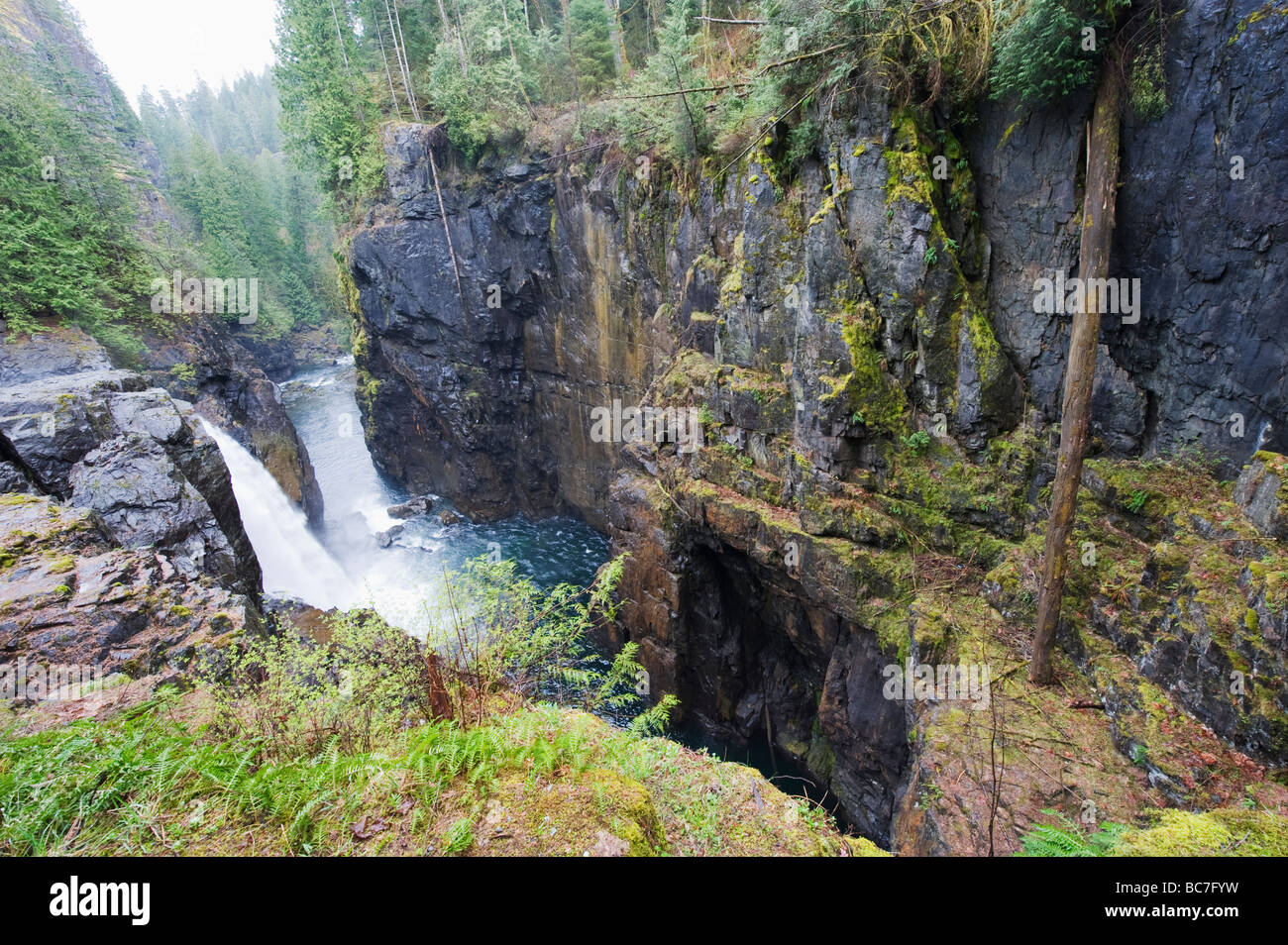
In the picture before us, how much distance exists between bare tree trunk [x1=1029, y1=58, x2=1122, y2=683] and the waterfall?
1962 cm

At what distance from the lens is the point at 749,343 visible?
45.1 ft

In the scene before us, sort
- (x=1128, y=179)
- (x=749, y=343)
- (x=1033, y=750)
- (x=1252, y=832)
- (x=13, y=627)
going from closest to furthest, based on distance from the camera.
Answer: (x=1252, y=832) < (x=13, y=627) < (x=1033, y=750) < (x=1128, y=179) < (x=749, y=343)

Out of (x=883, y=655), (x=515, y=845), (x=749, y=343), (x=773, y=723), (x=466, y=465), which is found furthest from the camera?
(x=466, y=465)

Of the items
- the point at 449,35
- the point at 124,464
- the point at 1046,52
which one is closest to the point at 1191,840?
the point at 1046,52

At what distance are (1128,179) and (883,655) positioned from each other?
29.0ft

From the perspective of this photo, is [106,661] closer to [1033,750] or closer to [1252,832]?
[1252,832]

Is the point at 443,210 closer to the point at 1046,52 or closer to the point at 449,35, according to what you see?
the point at 449,35

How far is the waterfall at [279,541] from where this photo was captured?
1869 centimetres

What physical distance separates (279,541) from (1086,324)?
75.3ft

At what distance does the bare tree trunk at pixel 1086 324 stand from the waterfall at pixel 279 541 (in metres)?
19.6

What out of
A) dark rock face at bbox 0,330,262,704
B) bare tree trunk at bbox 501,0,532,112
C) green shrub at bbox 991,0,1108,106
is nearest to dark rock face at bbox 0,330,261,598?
dark rock face at bbox 0,330,262,704

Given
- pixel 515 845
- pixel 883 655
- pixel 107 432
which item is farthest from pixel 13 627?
pixel 883 655

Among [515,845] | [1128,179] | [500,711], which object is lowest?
[500,711]

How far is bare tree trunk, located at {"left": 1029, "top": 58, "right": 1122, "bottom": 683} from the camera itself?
7.96 m
